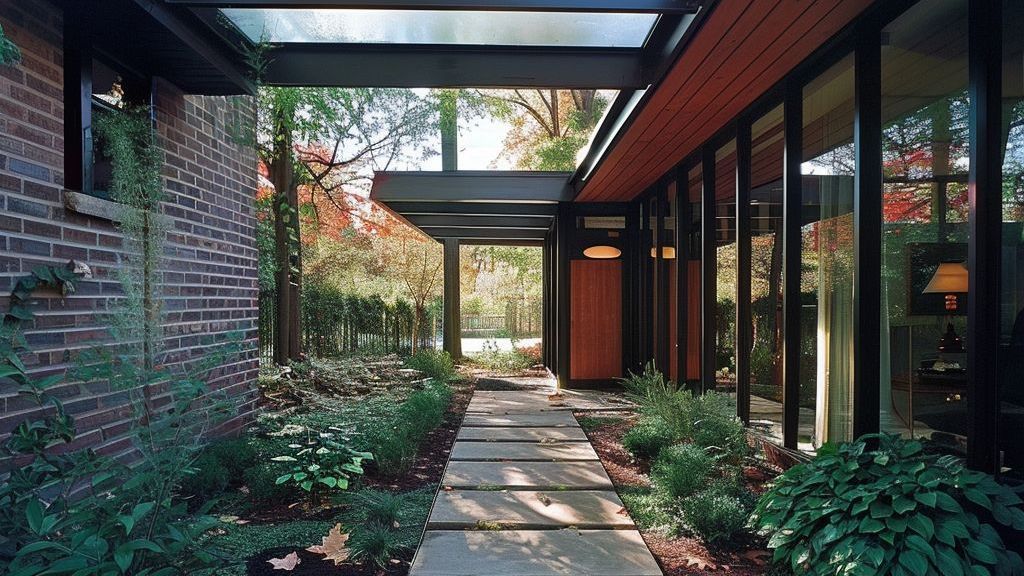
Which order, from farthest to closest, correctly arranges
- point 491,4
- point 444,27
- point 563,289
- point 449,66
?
1. point 563,289
2. point 449,66
3. point 444,27
4. point 491,4

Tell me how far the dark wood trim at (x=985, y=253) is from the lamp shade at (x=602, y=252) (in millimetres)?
6651

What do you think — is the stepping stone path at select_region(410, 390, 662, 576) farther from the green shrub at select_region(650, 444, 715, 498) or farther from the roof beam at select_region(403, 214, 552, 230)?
the roof beam at select_region(403, 214, 552, 230)

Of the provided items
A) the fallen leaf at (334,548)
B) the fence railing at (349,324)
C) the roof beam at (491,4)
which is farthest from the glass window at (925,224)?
the fence railing at (349,324)

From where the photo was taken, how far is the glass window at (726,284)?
5.36 m

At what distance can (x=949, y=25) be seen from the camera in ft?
9.23

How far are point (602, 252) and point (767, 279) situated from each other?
452cm

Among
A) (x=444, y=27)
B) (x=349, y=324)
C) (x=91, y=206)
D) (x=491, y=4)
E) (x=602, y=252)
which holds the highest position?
(x=444, y=27)

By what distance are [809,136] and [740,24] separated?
1074mm

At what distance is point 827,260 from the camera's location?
3596 millimetres

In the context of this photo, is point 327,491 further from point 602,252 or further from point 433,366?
point 602,252

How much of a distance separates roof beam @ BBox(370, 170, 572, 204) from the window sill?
514cm

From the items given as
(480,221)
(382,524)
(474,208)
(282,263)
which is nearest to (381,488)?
(382,524)

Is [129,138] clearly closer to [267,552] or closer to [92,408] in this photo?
[92,408]

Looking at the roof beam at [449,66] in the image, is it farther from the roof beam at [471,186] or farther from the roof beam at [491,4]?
the roof beam at [471,186]
